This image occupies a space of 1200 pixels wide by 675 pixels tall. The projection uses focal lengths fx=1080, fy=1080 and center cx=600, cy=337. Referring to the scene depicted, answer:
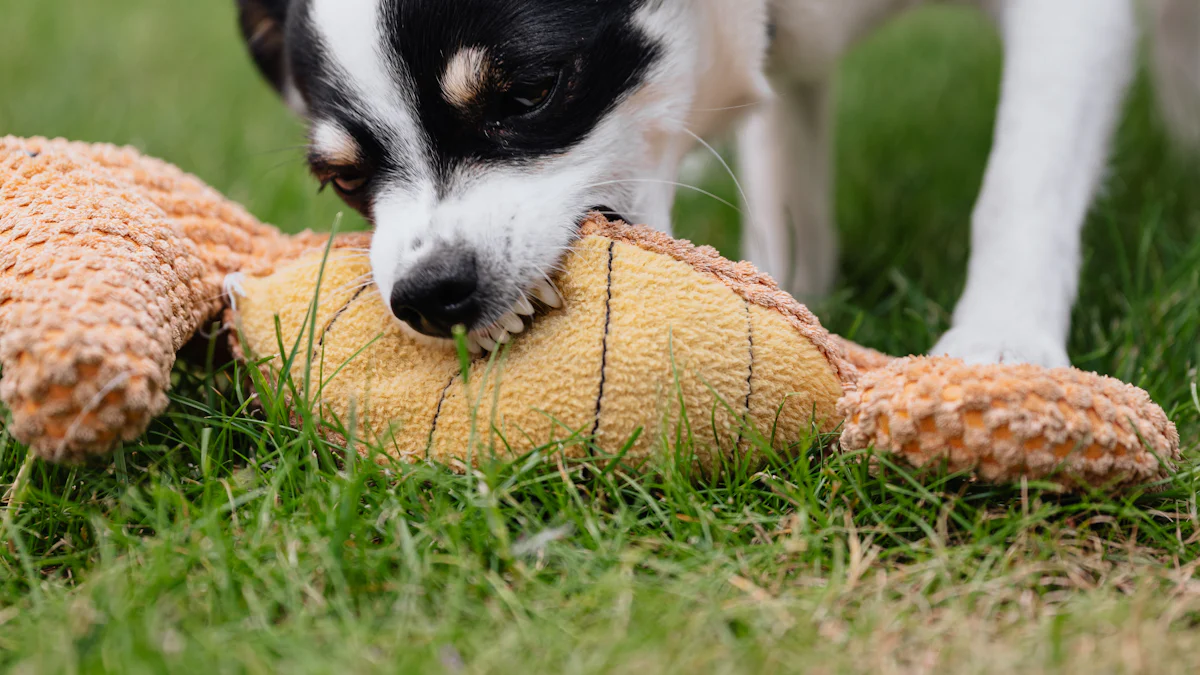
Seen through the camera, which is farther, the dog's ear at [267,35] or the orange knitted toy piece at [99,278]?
the dog's ear at [267,35]

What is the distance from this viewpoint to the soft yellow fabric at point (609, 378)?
1.45m

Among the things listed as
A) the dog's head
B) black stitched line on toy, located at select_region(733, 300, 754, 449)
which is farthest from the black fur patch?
black stitched line on toy, located at select_region(733, 300, 754, 449)

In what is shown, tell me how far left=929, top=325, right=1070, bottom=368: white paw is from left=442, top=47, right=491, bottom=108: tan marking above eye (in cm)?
85

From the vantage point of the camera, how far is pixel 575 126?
1.75 m

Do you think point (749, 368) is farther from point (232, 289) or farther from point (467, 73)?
point (232, 289)

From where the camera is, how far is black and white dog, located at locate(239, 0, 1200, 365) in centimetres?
165

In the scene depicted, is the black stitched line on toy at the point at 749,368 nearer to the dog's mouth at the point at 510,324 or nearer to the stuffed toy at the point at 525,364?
the stuffed toy at the point at 525,364

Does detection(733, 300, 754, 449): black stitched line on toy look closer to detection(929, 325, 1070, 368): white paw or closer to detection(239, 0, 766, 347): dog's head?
detection(239, 0, 766, 347): dog's head

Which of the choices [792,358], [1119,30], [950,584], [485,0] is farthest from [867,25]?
[950,584]

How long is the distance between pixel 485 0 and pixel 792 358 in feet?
2.42

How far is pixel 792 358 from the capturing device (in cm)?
149

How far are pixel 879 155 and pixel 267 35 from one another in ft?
6.44

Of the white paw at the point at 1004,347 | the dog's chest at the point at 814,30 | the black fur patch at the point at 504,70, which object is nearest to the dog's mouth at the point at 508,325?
the black fur patch at the point at 504,70

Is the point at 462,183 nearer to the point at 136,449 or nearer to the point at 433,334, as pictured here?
the point at 433,334
